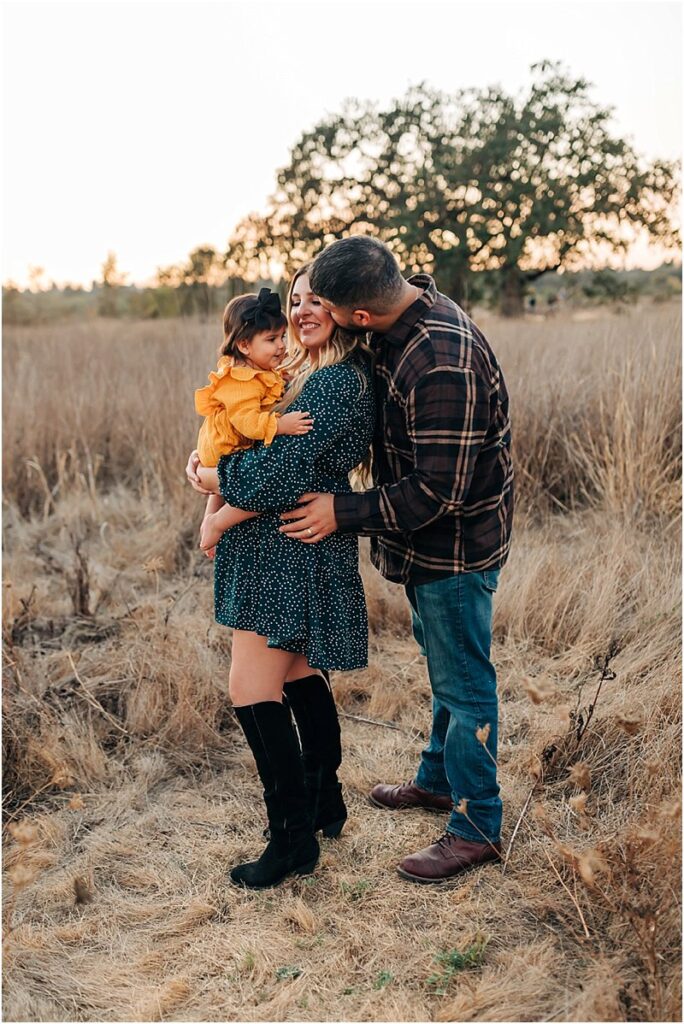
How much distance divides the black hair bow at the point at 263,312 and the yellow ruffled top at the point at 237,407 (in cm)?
12

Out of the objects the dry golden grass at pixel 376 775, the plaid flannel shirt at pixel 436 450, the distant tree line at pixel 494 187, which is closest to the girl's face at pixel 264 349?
the plaid flannel shirt at pixel 436 450

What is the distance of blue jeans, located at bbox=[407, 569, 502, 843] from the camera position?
2396 mm

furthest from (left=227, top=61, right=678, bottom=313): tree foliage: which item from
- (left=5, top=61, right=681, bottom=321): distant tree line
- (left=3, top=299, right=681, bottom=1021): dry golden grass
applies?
(left=3, top=299, right=681, bottom=1021): dry golden grass

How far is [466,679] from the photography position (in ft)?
8.00

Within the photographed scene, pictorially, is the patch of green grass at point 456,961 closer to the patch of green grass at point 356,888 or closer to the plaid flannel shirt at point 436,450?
the patch of green grass at point 356,888

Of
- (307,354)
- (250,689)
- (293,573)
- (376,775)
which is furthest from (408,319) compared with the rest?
(376,775)

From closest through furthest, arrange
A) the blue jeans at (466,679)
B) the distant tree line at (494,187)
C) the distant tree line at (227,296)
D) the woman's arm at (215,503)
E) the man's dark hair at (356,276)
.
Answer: the man's dark hair at (356,276) → the blue jeans at (466,679) → the woman's arm at (215,503) → the distant tree line at (227,296) → the distant tree line at (494,187)

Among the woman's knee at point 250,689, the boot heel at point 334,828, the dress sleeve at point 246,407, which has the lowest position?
the boot heel at point 334,828

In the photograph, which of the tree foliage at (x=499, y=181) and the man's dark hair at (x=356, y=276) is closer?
the man's dark hair at (x=356, y=276)

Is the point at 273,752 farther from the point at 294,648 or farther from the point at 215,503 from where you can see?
the point at 215,503

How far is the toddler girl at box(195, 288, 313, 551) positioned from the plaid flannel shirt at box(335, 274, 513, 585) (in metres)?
0.26

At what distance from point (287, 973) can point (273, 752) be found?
546 mm

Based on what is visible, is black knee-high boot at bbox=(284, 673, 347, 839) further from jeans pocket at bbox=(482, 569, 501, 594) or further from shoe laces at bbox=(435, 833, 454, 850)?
jeans pocket at bbox=(482, 569, 501, 594)

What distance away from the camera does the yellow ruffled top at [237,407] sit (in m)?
2.22
